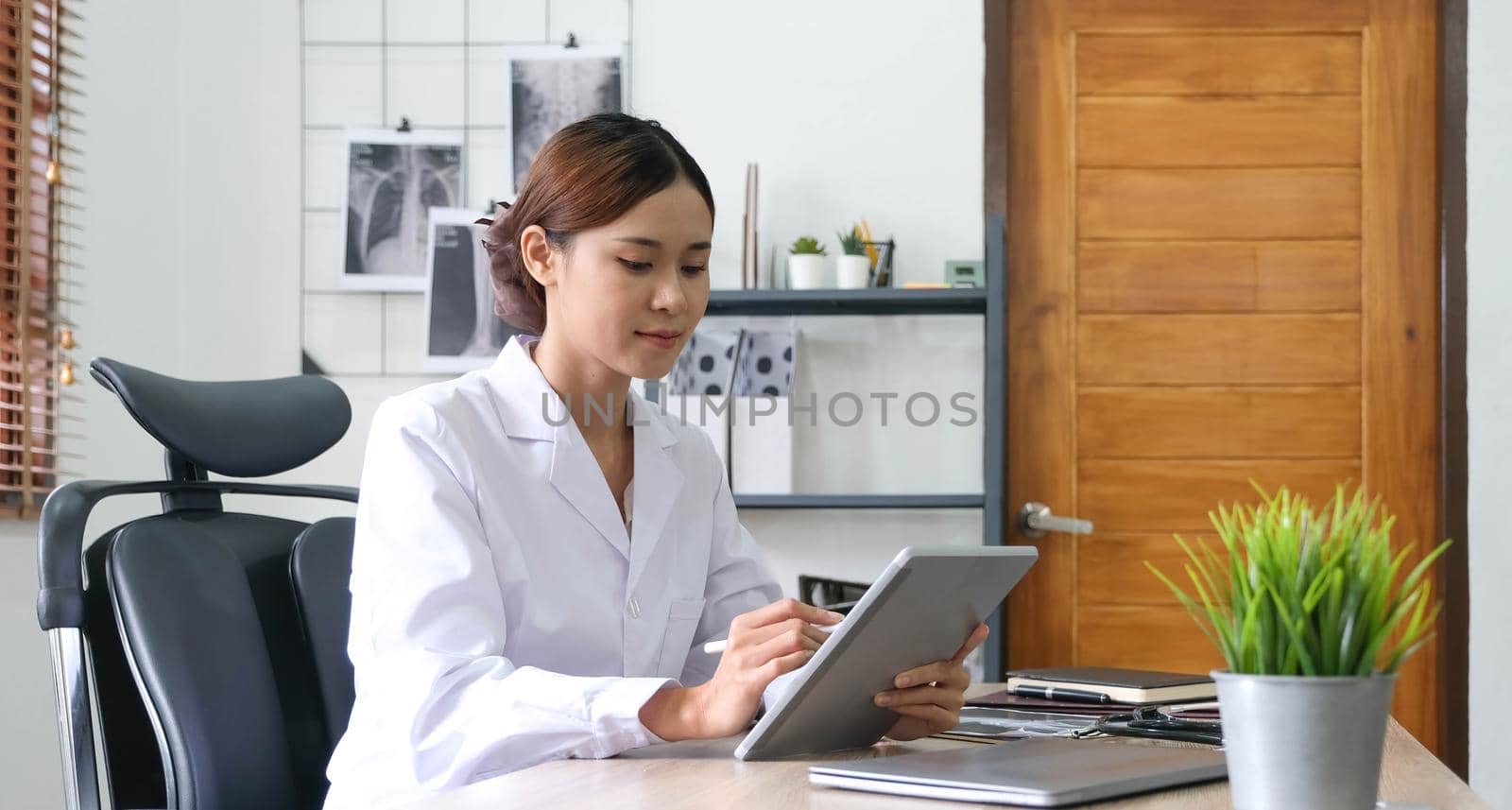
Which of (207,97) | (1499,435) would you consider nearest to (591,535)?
(207,97)

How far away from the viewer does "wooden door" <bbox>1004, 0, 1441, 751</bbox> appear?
2.90 meters

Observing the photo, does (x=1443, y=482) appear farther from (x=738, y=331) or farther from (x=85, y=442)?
(x=85, y=442)

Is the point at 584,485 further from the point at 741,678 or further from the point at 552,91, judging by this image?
the point at 552,91

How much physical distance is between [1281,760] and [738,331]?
2124mm

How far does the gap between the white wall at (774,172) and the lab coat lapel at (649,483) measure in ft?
4.15

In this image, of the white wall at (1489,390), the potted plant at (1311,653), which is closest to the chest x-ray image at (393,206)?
the white wall at (1489,390)

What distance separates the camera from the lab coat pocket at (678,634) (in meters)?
1.53

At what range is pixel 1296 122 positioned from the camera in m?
2.93

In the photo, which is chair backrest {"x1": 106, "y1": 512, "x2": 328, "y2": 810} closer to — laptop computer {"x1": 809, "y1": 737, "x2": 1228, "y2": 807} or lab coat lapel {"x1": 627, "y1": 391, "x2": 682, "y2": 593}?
lab coat lapel {"x1": 627, "y1": 391, "x2": 682, "y2": 593}

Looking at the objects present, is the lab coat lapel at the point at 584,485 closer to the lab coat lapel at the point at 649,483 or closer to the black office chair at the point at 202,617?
the lab coat lapel at the point at 649,483

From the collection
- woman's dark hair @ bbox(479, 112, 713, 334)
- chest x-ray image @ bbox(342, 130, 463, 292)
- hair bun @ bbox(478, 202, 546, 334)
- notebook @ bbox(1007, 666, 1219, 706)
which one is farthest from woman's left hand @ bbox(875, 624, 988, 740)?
chest x-ray image @ bbox(342, 130, 463, 292)

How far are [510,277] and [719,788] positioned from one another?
0.83m

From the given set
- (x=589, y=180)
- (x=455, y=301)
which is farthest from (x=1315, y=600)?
(x=455, y=301)

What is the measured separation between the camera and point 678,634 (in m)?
1.55
